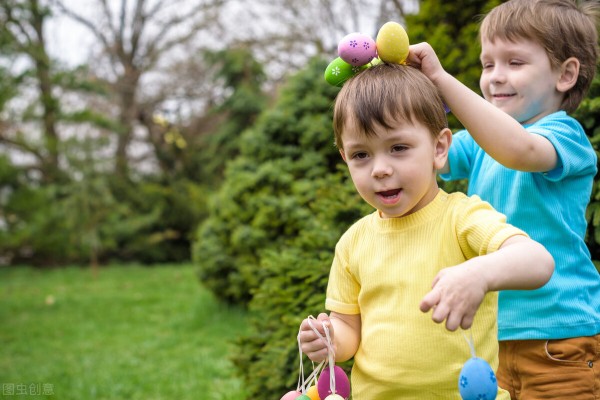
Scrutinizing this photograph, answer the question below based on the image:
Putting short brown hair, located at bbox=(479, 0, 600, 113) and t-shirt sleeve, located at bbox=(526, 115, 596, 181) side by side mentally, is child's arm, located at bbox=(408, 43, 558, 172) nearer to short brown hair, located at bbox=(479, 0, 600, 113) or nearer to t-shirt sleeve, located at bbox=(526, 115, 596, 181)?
t-shirt sleeve, located at bbox=(526, 115, 596, 181)

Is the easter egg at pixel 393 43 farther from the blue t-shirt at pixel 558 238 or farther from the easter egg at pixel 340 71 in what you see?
the blue t-shirt at pixel 558 238

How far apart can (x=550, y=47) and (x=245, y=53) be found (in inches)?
552

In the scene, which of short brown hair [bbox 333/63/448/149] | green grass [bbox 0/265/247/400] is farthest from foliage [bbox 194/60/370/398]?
short brown hair [bbox 333/63/448/149]

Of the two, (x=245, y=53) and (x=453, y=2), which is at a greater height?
(x=245, y=53)

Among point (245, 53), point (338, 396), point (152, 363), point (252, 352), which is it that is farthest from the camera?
point (245, 53)

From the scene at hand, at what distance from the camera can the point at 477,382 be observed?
128 cm

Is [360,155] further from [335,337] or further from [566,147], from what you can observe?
[566,147]

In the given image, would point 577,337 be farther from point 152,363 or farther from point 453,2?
point 152,363

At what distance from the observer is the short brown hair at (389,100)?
1.49 m

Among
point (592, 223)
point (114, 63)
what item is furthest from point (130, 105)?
point (592, 223)

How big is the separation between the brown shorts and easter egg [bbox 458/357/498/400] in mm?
587

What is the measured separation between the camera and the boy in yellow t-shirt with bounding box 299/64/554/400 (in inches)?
58.9

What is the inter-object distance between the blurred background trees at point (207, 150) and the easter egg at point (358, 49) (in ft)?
3.97

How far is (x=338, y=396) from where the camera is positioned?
1566mm
